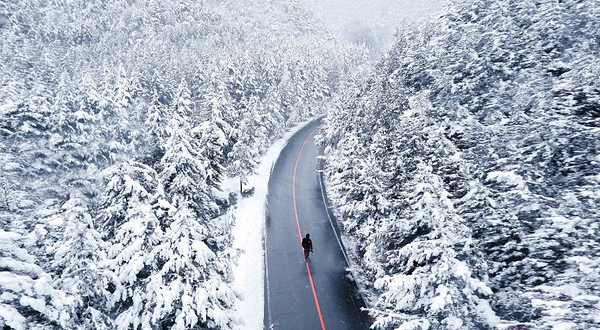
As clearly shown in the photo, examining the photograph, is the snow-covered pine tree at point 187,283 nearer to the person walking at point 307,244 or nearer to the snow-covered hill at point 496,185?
the snow-covered hill at point 496,185

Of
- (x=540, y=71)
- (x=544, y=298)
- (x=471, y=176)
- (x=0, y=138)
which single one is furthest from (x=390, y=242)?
(x=0, y=138)

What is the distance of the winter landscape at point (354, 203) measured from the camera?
8.11 meters

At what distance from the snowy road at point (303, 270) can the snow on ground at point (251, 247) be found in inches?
19.8

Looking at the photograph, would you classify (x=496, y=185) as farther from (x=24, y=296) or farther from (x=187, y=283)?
(x=24, y=296)

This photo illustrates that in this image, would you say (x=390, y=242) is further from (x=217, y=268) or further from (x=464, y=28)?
(x=464, y=28)

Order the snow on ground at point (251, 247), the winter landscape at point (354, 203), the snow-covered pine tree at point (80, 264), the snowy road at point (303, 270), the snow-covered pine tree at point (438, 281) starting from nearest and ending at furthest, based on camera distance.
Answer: the snow-covered pine tree at point (80, 264) → the winter landscape at point (354, 203) → the snow-covered pine tree at point (438, 281) → the snowy road at point (303, 270) → the snow on ground at point (251, 247)

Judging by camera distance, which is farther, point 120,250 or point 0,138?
point 0,138

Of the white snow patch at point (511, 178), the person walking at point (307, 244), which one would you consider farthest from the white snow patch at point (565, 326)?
the person walking at point (307, 244)

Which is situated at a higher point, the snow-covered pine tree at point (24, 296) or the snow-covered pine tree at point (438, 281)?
the snow-covered pine tree at point (24, 296)

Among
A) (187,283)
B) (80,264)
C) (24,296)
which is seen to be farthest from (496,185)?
(24,296)

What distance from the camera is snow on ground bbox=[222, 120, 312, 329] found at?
16609 mm

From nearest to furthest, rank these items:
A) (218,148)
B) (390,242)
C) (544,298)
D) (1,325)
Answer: (1,325) < (544,298) < (390,242) < (218,148)

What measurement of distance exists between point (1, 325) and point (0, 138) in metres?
23.6

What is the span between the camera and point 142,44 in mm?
75000
